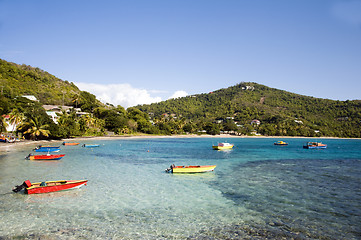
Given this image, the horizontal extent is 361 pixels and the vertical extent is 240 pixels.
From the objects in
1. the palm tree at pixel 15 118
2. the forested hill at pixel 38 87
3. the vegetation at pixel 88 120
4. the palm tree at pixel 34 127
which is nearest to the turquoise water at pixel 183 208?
the palm tree at pixel 15 118

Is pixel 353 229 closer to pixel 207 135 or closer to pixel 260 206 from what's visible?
pixel 260 206

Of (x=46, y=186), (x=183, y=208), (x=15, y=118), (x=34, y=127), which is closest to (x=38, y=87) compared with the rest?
(x=34, y=127)

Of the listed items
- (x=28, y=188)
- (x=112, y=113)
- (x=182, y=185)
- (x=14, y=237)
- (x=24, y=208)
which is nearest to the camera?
(x=14, y=237)

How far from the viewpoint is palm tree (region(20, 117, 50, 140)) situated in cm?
7149

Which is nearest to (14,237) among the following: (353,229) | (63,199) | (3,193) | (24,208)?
(24,208)

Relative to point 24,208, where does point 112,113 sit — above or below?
above

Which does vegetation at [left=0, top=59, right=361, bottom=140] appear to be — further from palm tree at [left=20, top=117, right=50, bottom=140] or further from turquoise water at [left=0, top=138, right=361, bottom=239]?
turquoise water at [left=0, top=138, right=361, bottom=239]

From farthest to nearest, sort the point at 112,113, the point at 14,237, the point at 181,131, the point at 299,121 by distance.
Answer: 1. the point at 299,121
2. the point at 181,131
3. the point at 112,113
4. the point at 14,237

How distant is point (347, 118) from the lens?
19162 cm

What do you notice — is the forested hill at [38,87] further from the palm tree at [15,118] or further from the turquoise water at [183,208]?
the turquoise water at [183,208]

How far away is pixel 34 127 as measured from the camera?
72.1 m

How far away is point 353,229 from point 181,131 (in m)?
144

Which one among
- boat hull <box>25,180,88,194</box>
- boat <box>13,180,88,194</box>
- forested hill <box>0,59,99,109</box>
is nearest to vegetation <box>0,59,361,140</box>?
forested hill <box>0,59,99,109</box>

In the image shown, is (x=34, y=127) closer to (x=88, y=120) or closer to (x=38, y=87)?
(x=88, y=120)
